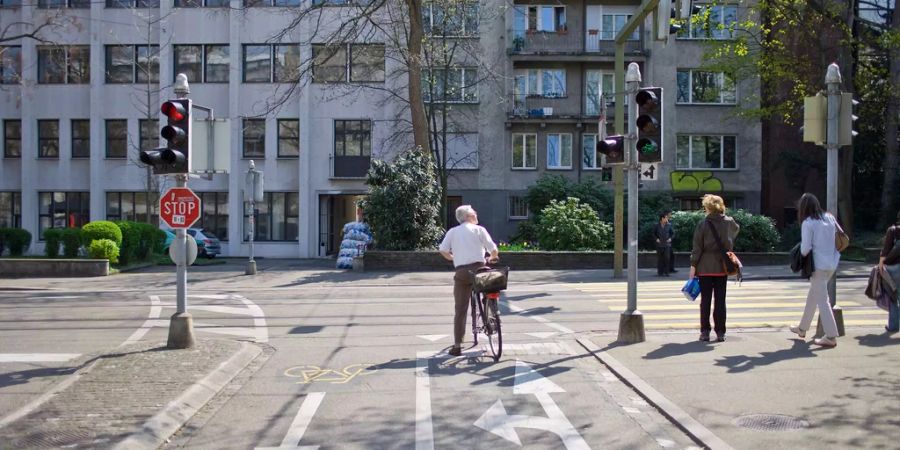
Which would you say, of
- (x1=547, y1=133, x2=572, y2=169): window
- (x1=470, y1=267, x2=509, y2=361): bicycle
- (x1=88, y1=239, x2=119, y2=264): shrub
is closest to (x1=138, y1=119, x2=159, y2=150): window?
(x1=88, y1=239, x2=119, y2=264): shrub

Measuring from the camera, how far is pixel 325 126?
37812mm

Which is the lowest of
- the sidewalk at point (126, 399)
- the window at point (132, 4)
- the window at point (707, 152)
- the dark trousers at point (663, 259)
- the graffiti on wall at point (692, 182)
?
the sidewalk at point (126, 399)

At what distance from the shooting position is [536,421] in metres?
6.74

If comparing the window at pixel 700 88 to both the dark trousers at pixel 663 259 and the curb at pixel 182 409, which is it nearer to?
the dark trousers at pixel 663 259

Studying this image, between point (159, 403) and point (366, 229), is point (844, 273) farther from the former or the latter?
point (159, 403)

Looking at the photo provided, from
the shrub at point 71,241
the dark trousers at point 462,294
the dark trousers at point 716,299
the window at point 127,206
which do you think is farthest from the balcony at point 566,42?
the dark trousers at point 462,294

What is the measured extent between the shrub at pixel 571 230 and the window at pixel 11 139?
27.3 metres

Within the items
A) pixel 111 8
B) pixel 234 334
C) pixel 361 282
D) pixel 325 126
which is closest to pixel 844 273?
pixel 361 282

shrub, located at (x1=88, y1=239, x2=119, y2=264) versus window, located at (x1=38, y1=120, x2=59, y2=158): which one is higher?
window, located at (x1=38, y1=120, x2=59, y2=158)

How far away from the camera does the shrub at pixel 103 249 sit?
24986 millimetres

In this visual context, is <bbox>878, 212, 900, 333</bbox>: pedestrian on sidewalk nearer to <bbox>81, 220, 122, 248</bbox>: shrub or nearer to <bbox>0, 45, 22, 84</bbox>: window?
<bbox>81, 220, 122, 248</bbox>: shrub

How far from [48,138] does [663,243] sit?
31.0 metres

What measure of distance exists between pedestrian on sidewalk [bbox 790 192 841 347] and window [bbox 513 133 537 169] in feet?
92.3

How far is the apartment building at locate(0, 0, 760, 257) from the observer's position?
122ft
